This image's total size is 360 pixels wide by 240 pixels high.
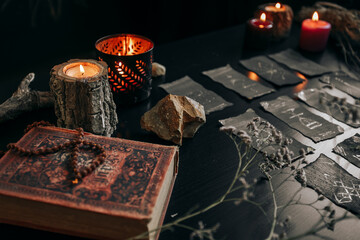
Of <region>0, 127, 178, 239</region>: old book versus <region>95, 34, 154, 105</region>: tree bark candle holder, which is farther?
<region>95, 34, 154, 105</region>: tree bark candle holder

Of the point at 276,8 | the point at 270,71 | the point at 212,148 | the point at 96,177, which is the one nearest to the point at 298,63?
the point at 270,71

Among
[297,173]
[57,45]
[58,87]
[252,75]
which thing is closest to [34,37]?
[57,45]

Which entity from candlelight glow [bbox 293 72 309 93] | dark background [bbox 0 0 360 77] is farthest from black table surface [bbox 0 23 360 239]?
dark background [bbox 0 0 360 77]

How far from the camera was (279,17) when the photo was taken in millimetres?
1409

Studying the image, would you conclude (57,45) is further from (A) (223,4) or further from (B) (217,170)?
(B) (217,170)

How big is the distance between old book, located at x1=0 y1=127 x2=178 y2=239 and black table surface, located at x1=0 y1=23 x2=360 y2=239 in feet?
0.15

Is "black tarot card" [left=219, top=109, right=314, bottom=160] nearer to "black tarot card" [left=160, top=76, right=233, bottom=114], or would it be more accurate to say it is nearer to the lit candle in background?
"black tarot card" [left=160, top=76, right=233, bottom=114]

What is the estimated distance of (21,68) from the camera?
4.86 feet

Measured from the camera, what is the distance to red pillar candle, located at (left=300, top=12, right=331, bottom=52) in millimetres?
1358

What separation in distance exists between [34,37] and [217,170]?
1.06 m

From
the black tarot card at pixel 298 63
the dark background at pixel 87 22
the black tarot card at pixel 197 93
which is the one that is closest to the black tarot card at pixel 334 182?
the black tarot card at pixel 197 93

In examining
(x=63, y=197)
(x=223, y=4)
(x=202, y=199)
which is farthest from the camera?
(x=223, y=4)

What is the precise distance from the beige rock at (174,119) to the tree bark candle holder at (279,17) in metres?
0.72

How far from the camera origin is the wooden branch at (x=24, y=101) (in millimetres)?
908
